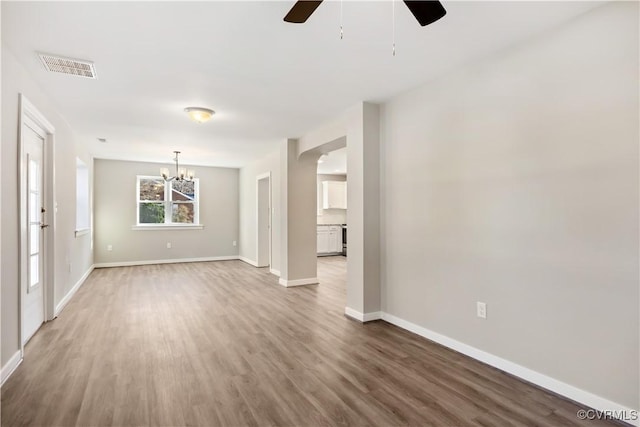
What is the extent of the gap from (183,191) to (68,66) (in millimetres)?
5647

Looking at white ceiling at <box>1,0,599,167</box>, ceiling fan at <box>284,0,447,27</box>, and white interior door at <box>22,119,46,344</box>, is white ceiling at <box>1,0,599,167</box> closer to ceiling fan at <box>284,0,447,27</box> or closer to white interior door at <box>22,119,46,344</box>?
ceiling fan at <box>284,0,447,27</box>

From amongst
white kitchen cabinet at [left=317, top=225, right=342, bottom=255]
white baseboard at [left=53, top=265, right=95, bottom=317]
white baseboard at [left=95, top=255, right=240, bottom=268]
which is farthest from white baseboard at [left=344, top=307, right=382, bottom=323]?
white kitchen cabinet at [left=317, top=225, right=342, bottom=255]

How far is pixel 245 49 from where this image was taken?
Answer: 2.50 meters

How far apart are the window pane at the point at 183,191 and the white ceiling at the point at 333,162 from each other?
3179 millimetres

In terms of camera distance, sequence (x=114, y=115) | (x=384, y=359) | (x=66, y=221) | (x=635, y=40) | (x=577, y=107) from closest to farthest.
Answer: (x=635, y=40), (x=577, y=107), (x=384, y=359), (x=114, y=115), (x=66, y=221)

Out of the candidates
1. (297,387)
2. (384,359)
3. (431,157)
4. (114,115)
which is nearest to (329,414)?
(297,387)

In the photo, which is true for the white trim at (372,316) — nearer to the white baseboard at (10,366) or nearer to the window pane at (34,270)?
the white baseboard at (10,366)

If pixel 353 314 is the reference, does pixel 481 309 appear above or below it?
above

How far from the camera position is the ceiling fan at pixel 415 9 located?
156 cm

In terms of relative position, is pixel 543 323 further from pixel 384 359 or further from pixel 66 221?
pixel 66 221

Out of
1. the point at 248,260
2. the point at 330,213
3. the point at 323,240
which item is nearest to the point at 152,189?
the point at 248,260

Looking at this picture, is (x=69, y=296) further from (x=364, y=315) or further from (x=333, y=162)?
(x=333, y=162)

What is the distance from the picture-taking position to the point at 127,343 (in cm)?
306

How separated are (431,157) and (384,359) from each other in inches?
71.9
